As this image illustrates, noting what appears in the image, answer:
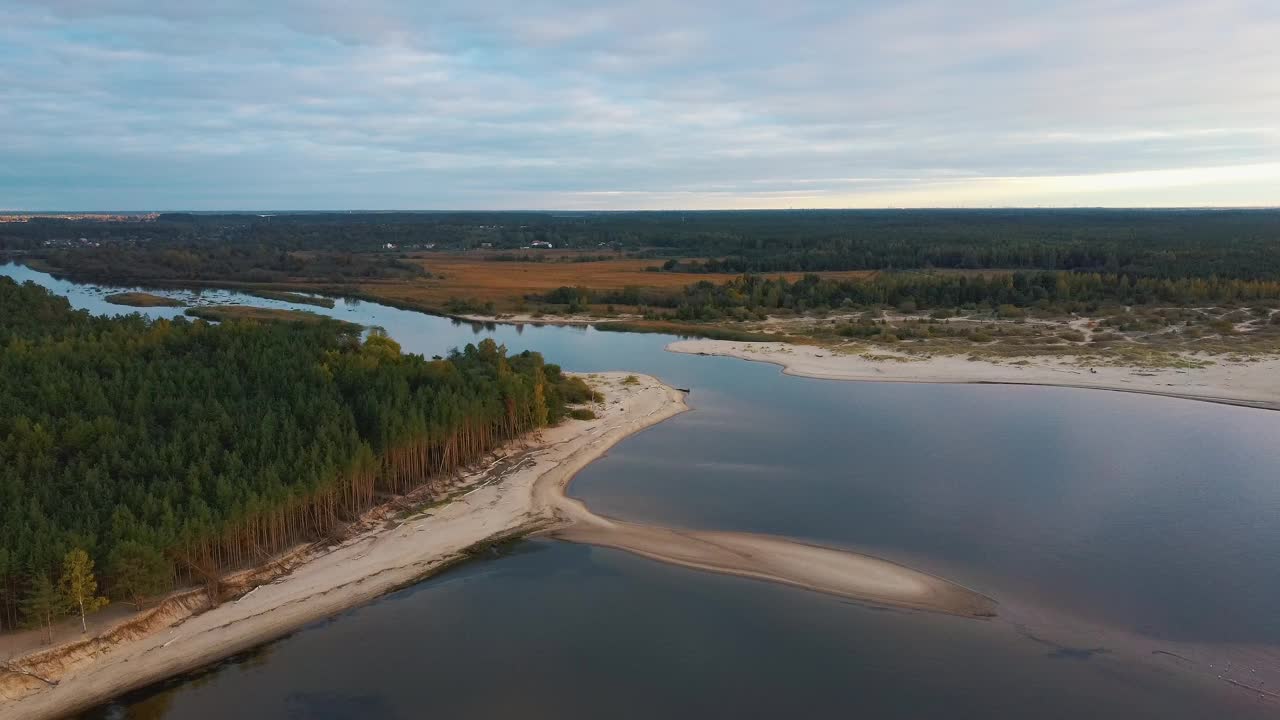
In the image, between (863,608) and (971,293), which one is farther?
(971,293)

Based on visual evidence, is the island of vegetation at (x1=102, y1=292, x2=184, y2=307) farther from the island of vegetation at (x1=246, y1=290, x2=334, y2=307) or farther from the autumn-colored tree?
the autumn-colored tree

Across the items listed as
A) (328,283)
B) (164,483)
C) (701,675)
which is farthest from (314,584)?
(328,283)

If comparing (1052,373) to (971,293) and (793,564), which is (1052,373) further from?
(971,293)

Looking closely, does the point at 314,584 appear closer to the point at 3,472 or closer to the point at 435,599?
the point at 435,599

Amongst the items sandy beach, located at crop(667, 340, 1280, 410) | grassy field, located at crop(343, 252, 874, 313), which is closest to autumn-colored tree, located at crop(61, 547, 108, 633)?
sandy beach, located at crop(667, 340, 1280, 410)

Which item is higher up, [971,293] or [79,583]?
[971,293]

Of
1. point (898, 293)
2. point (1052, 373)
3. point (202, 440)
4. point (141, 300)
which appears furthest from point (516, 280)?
point (202, 440)

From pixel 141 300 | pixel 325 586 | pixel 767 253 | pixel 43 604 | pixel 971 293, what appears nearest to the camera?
pixel 43 604
